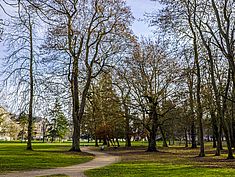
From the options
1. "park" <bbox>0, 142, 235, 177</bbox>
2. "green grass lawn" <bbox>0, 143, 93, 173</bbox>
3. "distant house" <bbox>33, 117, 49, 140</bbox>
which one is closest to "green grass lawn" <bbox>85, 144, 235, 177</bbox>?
"park" <bbox>0, 142, 235, 177</bbox>

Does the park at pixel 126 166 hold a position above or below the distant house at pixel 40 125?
below

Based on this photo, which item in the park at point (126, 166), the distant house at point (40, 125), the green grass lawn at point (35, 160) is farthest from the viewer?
the distant house at point (40, 125)

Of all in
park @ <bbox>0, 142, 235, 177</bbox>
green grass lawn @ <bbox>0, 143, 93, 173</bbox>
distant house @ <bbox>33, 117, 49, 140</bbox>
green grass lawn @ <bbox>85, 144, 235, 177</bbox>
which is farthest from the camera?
distant house @ <bbox>33, 117, 49, 140</bbox>

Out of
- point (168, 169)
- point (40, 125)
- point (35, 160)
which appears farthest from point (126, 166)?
point (40, 125)

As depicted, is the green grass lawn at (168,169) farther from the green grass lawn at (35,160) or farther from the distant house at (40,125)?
the distant house at (40,125)

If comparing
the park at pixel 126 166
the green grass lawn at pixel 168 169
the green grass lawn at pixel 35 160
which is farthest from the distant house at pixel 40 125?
the green grass lawn at pixel 168 169

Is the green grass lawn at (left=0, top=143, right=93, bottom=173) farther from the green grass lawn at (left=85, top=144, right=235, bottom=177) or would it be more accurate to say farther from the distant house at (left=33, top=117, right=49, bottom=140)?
the distant house at (left=33, top=117, right=49, bottom=140)

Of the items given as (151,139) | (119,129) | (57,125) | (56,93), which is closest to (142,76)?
(151,139)

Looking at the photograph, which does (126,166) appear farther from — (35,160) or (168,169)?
(35,160)

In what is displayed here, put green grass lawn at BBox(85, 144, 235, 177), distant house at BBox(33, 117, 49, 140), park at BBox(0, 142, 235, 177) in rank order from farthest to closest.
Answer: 1. distant house at BBox(33, 117, 49, 140)
2. park at BBox(0, 142, 235, 177)
3. green grass lawn at BBox(85, 144, 235, 177)

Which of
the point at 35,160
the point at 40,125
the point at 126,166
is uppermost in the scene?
the point at 40,125

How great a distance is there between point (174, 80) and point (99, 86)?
7.97 metres

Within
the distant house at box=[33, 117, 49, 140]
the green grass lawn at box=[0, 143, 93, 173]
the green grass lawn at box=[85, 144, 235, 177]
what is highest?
the distant house at box=[33, 117, 49, 140]

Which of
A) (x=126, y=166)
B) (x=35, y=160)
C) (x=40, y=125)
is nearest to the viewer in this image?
(x=126, y=166)
